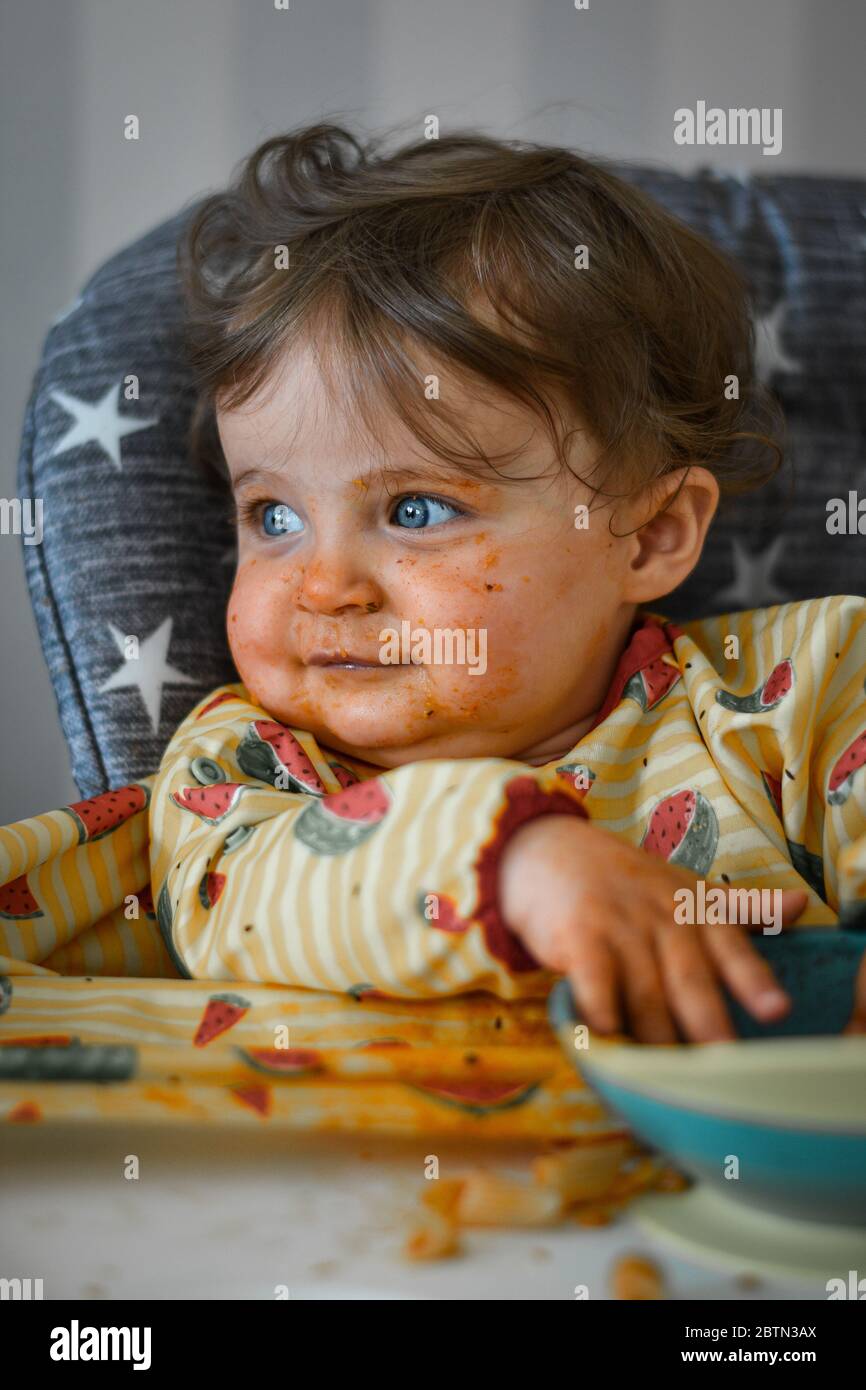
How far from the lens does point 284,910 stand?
691mm

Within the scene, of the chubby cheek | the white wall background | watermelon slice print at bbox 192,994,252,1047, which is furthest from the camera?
the white wall background

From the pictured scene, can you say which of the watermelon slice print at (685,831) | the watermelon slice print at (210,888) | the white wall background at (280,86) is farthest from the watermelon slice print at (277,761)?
the white wall background at (280,86)

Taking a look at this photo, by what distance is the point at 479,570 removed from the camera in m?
0.85

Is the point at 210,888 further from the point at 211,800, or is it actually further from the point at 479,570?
the point at 479,570

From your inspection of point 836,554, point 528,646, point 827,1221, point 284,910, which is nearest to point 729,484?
point 836,554

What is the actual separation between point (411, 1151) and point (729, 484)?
67 cm

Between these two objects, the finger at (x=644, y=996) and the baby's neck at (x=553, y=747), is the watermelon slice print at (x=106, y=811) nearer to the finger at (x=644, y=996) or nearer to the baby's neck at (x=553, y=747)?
the baby's neck at (x=553, y=747)

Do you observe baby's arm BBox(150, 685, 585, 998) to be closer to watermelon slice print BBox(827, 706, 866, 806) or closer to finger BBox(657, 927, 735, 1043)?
finger BBox(657, 927, 735, 1043)

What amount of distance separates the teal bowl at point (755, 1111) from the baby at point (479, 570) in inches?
8.4

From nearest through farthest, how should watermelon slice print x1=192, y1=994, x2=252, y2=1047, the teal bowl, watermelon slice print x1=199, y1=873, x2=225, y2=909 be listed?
the teal bowl < watermelon slice print x1=192, y1=994, x2=252, y2=1047 < watermelon slice print x1=199, y1=873, x2=225, y2=909

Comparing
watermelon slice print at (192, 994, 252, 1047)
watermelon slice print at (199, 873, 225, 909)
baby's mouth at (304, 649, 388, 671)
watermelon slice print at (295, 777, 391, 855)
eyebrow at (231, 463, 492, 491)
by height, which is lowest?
watermelon slice print at (192, 994, 252, 1047)

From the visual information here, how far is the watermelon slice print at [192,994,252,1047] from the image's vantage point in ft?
2.19

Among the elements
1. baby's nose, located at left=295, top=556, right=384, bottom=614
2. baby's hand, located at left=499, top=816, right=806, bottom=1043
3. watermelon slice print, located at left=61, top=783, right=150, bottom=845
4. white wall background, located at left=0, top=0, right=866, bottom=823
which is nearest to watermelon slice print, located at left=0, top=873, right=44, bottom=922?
watermelon slice print, located at left=61, top=783, right=150, bottom=845
